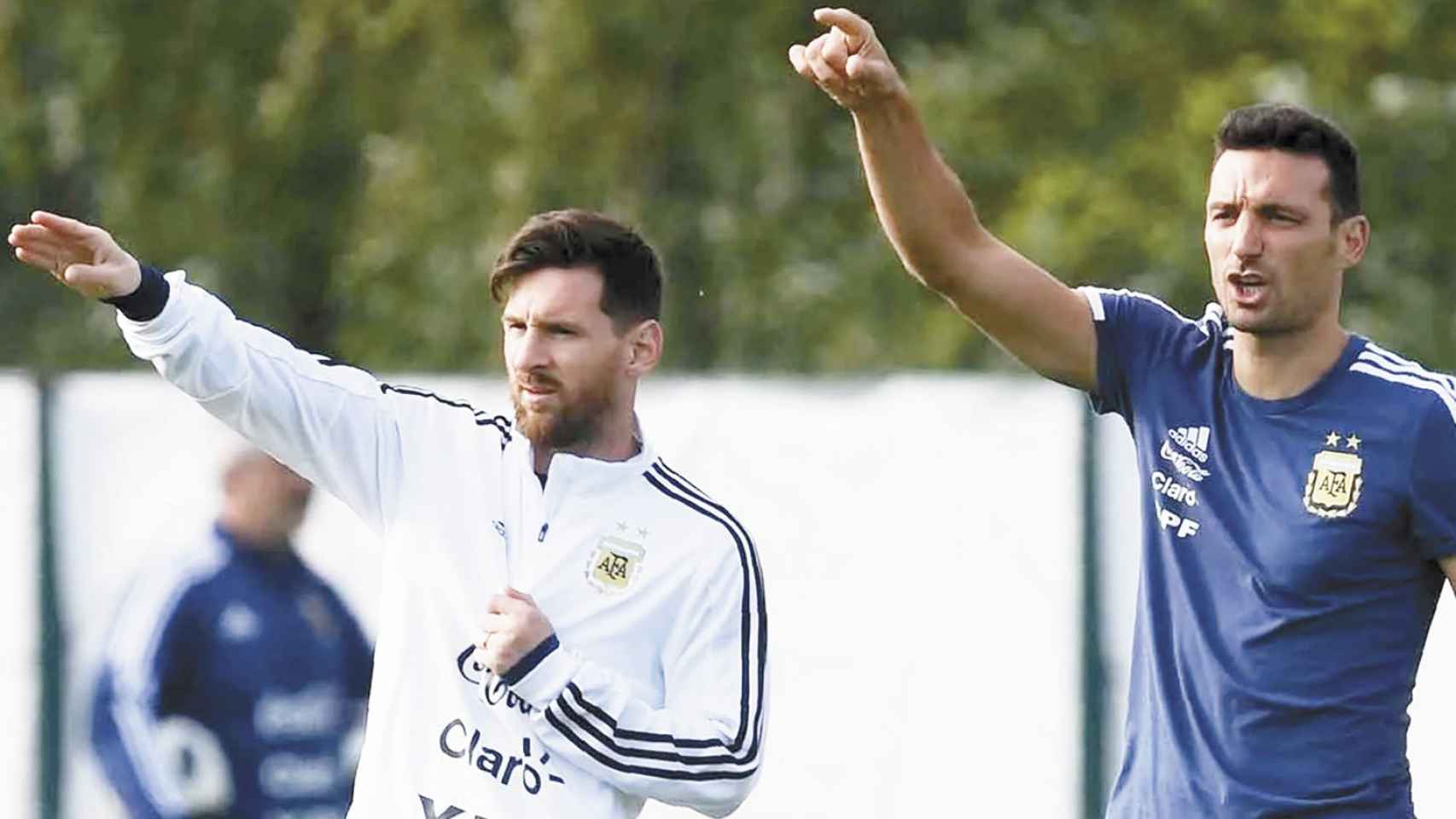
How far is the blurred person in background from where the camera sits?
804 cm

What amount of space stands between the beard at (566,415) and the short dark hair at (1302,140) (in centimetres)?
118

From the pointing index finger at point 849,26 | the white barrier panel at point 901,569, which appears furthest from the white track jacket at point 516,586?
the white barrier panel at point 901,569

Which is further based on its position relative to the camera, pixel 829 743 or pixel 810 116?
pixel 810 116

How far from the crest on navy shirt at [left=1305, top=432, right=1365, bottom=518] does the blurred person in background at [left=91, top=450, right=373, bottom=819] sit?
3.91 meters

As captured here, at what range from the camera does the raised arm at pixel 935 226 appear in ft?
15.7

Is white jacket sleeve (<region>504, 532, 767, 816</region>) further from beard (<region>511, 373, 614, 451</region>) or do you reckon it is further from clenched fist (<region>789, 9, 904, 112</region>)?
clenched fist (<region>789, 9, 904, 112</region>)

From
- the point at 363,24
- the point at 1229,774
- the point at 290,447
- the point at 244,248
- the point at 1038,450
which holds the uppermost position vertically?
the point at 363,24

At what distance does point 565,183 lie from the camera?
20.7 metres

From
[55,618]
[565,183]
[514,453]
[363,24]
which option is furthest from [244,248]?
[514,453]

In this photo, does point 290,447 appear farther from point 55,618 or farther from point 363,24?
point 363,24

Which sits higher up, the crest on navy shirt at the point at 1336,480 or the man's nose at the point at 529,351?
the man's nose at the point at 529,351

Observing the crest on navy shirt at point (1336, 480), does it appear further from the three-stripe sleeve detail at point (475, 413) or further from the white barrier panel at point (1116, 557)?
the white barrier panel at point (1116, 557)

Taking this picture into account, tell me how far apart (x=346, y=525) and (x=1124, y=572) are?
7.50ft

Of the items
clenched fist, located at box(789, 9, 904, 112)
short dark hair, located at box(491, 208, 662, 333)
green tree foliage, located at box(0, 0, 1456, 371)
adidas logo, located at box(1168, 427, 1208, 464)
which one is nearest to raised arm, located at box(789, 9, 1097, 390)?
clenched fist, located at box(789, 9, 904, 112)
